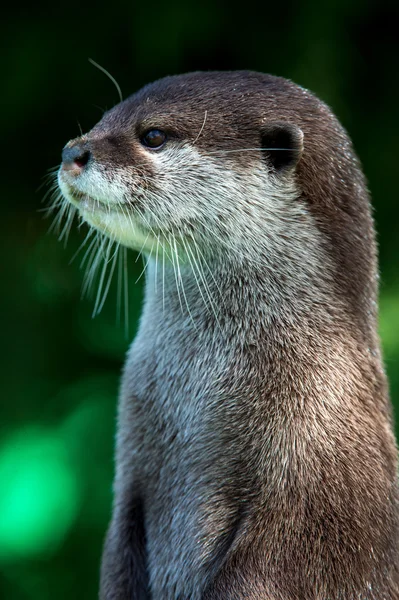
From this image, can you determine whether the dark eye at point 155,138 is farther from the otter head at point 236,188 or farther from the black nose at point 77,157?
the black nose at point 77,157

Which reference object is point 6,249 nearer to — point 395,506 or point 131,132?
point 131,132

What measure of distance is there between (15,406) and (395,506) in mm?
2132

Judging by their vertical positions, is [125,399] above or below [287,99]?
below

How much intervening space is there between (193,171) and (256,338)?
0.40 m

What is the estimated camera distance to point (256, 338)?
205 centimetres

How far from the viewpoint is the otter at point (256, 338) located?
194cm

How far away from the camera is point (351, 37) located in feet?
12.3

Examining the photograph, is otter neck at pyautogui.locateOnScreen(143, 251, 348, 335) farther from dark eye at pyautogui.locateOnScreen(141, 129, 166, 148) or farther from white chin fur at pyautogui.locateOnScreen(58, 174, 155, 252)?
dark eye at pyautogui.locateOnScreen(141, 129, 166, 148)

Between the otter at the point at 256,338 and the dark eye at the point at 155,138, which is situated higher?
the dark eye at the point at 155,138

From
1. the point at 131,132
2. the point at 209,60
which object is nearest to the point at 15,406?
the point at 209,60

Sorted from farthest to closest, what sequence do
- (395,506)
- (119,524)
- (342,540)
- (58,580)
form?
(58,580), (119,524), (395,506), (342,540)

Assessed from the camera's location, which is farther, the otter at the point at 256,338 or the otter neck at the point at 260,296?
the otter neck at the point at 260,296

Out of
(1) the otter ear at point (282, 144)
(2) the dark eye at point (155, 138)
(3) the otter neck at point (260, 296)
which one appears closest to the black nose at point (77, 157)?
A: (2) the dark eye at point (155, 138)

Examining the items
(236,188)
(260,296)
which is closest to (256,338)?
(260,296)
